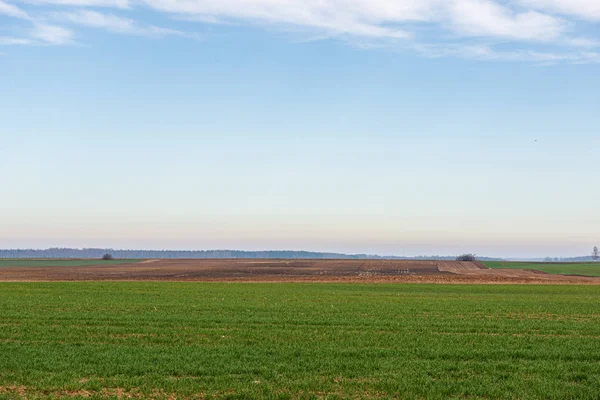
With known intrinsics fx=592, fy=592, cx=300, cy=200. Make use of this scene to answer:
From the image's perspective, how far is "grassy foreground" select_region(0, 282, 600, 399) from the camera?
13.5 m

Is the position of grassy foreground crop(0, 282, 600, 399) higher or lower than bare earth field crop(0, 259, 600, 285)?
higher

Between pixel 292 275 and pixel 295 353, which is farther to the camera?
pixel 292 275

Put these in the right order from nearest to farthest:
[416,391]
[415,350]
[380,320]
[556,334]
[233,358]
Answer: [416,391] → [233,358] → [415,350] → [556,334] → [380,320]

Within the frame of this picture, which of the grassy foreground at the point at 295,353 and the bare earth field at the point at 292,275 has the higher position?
the grassy foreground at the point at 295,353

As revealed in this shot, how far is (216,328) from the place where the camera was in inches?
915

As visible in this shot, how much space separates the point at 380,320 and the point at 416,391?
1274cm

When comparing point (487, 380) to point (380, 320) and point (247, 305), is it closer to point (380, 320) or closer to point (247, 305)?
point (380, 320)

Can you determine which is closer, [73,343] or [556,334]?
[73,343]

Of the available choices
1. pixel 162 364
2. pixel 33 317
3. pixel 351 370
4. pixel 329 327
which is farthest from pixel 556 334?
pixel 33 317

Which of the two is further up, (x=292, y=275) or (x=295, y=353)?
(x=295, y=353)

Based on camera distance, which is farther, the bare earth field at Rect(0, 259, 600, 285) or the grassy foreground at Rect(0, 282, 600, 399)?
the bare earth field at Rect(0, 259, 600, 285)

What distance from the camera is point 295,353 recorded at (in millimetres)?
17625

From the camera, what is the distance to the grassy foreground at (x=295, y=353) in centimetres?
1350

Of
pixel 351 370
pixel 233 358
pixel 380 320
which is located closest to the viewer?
pixel 351 370
